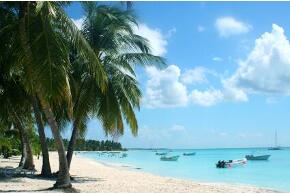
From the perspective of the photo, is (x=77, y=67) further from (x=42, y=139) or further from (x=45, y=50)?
(x=45, y=50)

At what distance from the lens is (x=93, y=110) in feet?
56.6

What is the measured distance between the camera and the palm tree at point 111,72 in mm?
16859

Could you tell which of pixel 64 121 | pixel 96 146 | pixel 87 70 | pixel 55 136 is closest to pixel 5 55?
pixel 55 136

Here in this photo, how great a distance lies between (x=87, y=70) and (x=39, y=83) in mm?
6738

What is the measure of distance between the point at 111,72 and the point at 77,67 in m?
1.21

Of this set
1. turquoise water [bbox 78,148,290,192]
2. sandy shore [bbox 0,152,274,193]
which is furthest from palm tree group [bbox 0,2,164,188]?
turquoise water [bbox 78,148,290,192]

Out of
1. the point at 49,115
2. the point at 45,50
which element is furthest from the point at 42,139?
the point at 45,50

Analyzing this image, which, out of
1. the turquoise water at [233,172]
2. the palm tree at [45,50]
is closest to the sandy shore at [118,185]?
the palm tree at [45,50]

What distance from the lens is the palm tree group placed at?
452 inches

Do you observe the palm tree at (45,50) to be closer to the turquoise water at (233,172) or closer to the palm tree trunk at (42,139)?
the palm tree trunk at (42,139)

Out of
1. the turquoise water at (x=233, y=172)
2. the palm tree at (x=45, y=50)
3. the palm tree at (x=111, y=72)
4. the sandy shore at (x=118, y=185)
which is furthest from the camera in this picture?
the turquoise water at (x=233, y=172)

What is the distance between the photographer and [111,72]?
57.9 ft

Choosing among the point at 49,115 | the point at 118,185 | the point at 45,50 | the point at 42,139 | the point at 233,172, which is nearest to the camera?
the point at 45,50

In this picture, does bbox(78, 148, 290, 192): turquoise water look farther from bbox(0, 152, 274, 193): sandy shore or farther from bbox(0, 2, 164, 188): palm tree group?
bbox(0, 2, 164, 188): palm tree group
